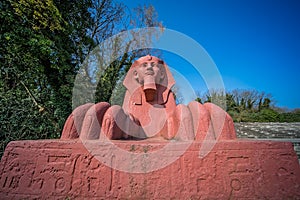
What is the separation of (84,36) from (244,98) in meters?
23.3

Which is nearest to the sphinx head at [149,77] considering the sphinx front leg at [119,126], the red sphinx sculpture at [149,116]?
the red sphinx sculpture at [149,116]

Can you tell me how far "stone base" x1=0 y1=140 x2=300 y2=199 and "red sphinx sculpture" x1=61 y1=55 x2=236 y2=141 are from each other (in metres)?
0.29

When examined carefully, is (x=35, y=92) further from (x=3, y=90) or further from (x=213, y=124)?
(x=213, y=124)

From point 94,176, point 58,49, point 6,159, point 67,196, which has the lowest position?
point 67,196

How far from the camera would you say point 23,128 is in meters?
4.98

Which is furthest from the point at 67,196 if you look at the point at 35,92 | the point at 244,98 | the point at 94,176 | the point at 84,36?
the point at 244,98

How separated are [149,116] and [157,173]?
974mm

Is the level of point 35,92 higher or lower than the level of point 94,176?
higher

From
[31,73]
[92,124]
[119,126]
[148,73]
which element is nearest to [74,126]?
[92,124]

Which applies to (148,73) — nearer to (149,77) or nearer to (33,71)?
(149,77)

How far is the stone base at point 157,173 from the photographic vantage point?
4.75 ft

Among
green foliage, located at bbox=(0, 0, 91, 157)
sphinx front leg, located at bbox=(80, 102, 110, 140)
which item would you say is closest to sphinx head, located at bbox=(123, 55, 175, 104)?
sphinx front leg, located at bbox=(80, 102, 110, 140)

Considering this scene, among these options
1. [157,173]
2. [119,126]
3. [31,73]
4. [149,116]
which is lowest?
[157,173]

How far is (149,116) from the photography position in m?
2.37
